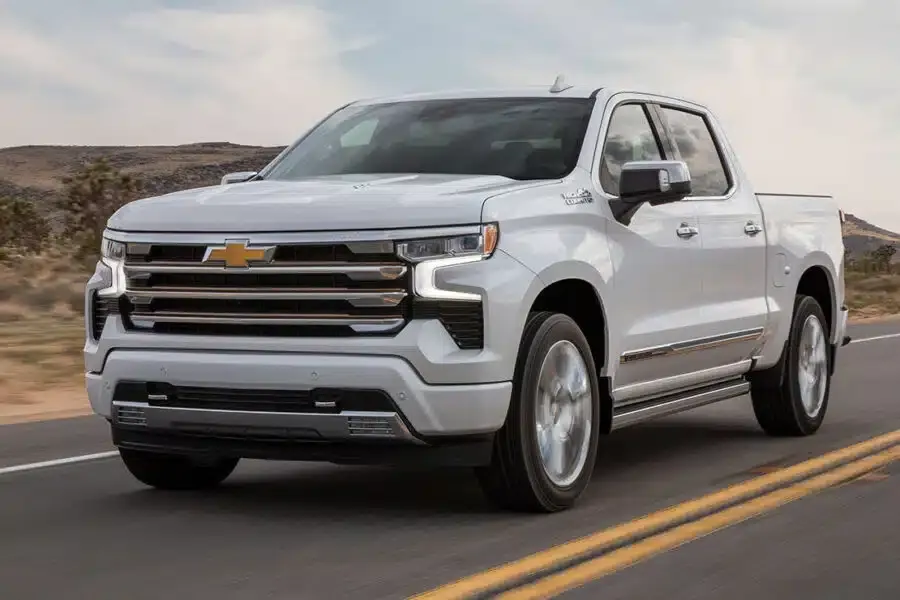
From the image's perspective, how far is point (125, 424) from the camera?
649 centimetres

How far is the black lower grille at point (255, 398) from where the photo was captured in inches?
237

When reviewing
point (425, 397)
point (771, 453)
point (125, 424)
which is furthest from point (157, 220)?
point (771, 453)

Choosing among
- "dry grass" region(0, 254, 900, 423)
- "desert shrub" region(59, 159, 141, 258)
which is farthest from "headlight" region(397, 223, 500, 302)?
"desert shrub" region(59, 159, 141, 258)

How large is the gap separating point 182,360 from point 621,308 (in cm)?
206

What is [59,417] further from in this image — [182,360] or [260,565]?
[260,565]

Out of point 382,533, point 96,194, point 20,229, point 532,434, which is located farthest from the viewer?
point 20,229

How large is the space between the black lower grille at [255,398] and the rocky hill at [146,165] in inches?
4048

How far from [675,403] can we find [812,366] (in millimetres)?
2057

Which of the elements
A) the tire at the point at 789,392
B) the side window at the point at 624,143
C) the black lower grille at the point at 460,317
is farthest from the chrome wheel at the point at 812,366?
the black lower grille at the point at 460,317

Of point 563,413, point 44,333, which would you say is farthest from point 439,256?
point 44,333

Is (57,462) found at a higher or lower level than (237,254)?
lower

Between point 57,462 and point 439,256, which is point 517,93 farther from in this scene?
point 57,462

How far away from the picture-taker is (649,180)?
281 inches

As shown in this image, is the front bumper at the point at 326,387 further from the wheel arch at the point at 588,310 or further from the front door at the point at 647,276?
the front door at the point at 647,276
